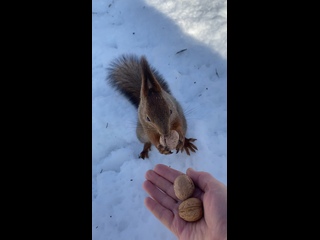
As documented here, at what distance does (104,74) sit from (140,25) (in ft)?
1.29

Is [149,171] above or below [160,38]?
below

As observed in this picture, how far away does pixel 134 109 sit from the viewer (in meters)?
1.85

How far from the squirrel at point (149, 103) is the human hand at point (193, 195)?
179 mm

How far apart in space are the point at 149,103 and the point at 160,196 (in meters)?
0.47

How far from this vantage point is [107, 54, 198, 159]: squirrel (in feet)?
4.88

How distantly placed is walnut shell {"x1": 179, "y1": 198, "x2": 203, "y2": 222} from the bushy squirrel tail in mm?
704

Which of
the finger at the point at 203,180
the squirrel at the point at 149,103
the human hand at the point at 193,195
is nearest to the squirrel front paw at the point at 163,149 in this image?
the squirrel at the point at 149,103

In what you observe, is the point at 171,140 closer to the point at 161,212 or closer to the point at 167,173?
the point at 167,173

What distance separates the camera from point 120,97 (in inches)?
73.1

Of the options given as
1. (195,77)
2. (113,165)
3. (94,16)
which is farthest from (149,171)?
(94,16)

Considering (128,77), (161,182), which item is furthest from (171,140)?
(128,77)

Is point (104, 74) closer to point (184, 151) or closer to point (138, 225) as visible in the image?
point (184, 151)
